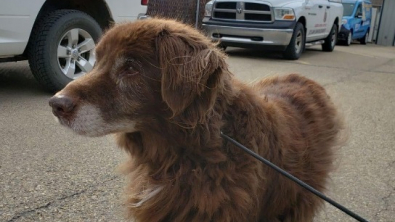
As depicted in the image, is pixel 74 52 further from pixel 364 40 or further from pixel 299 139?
pixel 364 40

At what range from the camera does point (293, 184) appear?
2320mm

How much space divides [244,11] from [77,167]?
7986 millimetres

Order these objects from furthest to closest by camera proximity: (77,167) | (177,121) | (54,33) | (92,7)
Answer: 1. (92,7)
2. (54,33)
3. (77,167)
4. (177,121)

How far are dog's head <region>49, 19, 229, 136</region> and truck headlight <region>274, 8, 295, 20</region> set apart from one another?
28.7 feet

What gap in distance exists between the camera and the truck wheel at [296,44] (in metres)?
10.6

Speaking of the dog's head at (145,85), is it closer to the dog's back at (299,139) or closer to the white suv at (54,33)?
the dog's back at (299,139)

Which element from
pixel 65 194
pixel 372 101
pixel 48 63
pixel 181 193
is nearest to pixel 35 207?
pixel 65 194

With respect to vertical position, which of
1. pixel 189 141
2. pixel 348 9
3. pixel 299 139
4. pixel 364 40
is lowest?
pixel 364 40

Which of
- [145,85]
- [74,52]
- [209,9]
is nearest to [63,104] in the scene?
[145,85]

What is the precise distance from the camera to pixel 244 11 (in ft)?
34.3

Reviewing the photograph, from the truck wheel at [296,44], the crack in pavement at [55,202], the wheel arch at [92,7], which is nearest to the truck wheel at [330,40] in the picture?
the truck wheel at [296,44]

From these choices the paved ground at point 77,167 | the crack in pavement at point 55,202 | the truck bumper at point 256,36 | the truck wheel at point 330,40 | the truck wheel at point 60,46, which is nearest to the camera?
the crack in pavement at point 55,202

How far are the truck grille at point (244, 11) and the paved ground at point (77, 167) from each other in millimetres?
4894

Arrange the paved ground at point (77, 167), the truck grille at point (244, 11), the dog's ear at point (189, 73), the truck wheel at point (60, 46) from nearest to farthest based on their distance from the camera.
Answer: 1. the dog's ear at point (189, 73)
2. the paved ground at point (77, 167)
3. the truck wheel at point (60, 46)
4. the truck grille at point (244, 11)
